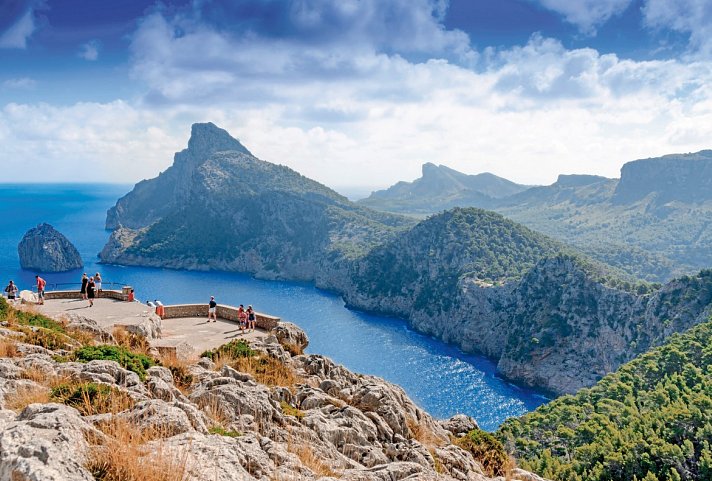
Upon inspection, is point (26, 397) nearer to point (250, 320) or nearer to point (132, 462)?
point (132, 462)

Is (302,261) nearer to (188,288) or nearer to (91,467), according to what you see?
(188,288)

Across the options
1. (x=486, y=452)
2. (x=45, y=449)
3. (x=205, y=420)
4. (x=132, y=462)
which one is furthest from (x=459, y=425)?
(x=45, y=449)

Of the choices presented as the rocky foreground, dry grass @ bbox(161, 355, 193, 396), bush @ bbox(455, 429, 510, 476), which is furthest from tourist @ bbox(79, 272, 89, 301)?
bush @ bbox(455, 429, 510, 476)

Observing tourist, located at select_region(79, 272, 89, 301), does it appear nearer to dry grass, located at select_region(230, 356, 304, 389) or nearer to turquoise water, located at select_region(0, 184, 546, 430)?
dry grass, located at select_region(230, 356, 304, 389)

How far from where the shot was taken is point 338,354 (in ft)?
314

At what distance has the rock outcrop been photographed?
6117 inches

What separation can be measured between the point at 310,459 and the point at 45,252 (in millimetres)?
170385

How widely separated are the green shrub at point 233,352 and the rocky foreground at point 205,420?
0.22ft

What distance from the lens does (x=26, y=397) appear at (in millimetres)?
9578

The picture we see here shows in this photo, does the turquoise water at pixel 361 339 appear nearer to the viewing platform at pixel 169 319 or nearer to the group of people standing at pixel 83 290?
the viewing platform at pixel 169 319

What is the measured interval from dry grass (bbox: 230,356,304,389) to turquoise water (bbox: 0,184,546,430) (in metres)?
45.2

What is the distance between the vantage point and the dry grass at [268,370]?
16036 mm

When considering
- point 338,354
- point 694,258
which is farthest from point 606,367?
point 694,258

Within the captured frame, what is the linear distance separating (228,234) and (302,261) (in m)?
37.2
